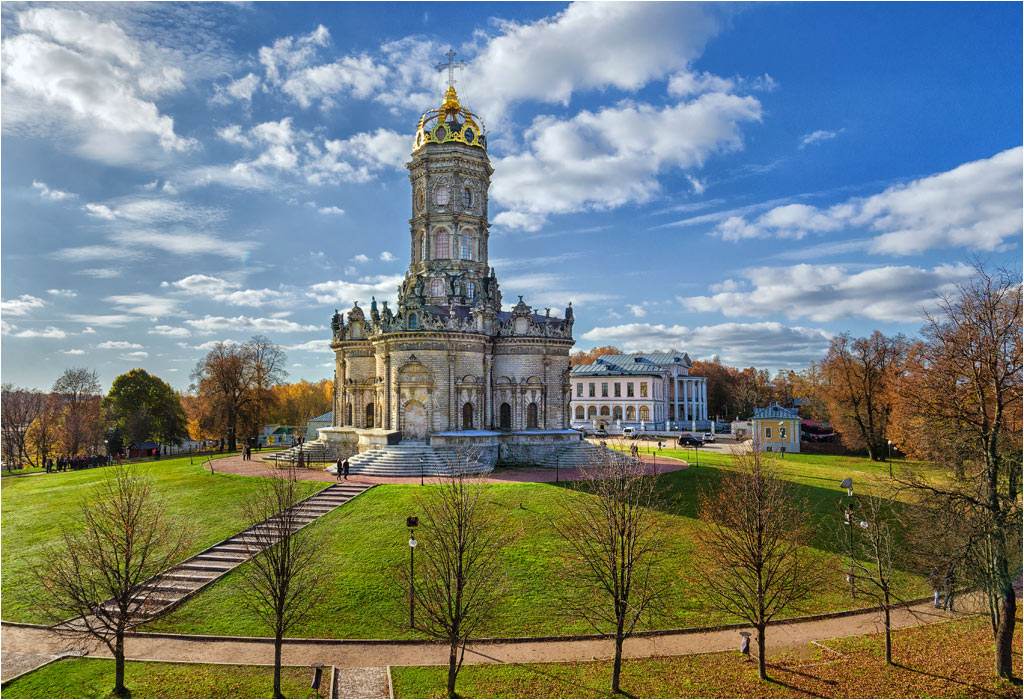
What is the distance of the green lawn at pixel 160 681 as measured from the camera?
15758 mm

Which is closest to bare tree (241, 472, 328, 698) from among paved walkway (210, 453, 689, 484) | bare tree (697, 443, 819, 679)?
paved walkway (210, 453, 689, 484)

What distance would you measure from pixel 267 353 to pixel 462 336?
114 ft

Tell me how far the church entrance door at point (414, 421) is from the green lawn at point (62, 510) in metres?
9.07

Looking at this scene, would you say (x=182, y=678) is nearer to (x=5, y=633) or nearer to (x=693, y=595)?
(x=5, y=633)

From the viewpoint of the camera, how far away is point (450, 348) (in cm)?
4209

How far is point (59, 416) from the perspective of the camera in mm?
65062

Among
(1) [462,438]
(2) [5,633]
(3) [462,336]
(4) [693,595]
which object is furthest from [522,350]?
(2) [5,633]

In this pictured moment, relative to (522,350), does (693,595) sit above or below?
below

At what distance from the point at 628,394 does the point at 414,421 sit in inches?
1915

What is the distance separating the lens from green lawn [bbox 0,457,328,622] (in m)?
23.7

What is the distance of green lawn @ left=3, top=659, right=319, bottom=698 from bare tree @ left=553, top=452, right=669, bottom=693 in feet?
27.4

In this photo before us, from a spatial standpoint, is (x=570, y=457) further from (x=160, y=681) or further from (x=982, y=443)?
(x=160, y=681)

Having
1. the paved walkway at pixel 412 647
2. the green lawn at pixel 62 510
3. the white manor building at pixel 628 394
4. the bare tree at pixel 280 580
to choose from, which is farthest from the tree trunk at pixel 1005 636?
the white manor building at pixel 628 394

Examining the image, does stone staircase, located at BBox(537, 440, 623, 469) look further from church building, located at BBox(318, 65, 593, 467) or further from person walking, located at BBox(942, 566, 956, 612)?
person walking, located at BBox(942, 566, 956, 612)
